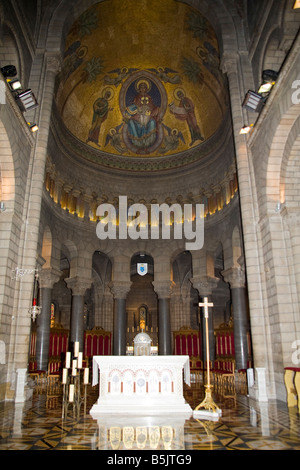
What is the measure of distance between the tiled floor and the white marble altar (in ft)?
2.97

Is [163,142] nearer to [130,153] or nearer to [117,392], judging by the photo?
[130,153]

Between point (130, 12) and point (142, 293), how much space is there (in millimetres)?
22851

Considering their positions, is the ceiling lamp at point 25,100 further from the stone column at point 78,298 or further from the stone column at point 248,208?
the stone column at point 78,298

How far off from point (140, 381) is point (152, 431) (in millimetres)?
2855

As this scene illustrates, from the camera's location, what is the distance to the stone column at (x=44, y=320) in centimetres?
1786

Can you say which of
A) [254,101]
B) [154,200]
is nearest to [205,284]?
[154,200]

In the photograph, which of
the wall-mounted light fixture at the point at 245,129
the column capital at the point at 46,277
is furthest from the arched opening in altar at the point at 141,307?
the wall-mounted light fixture at the point at 245,129

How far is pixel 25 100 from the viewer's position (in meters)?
12.6

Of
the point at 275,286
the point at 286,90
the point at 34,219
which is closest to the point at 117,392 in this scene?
the point at 275,286

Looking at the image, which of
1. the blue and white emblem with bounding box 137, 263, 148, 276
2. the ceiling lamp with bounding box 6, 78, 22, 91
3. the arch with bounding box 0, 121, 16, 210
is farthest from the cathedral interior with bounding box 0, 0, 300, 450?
the blue and white emblem with bounding box 137, 263, 148, 276

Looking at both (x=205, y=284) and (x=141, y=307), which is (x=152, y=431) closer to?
(x=205, y=284)

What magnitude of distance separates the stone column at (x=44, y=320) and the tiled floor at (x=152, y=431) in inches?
329

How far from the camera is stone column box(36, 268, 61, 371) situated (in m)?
17.9

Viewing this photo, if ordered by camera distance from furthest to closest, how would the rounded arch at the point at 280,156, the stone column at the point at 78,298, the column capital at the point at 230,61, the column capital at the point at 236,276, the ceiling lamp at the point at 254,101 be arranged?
the stone column at the point at 78,298 < the column capital at the point at 236,276 < the column capital at the point at 230,61 < the ceiling lamp at the point at 254,101 < the rounded arch at the point at 280,156
